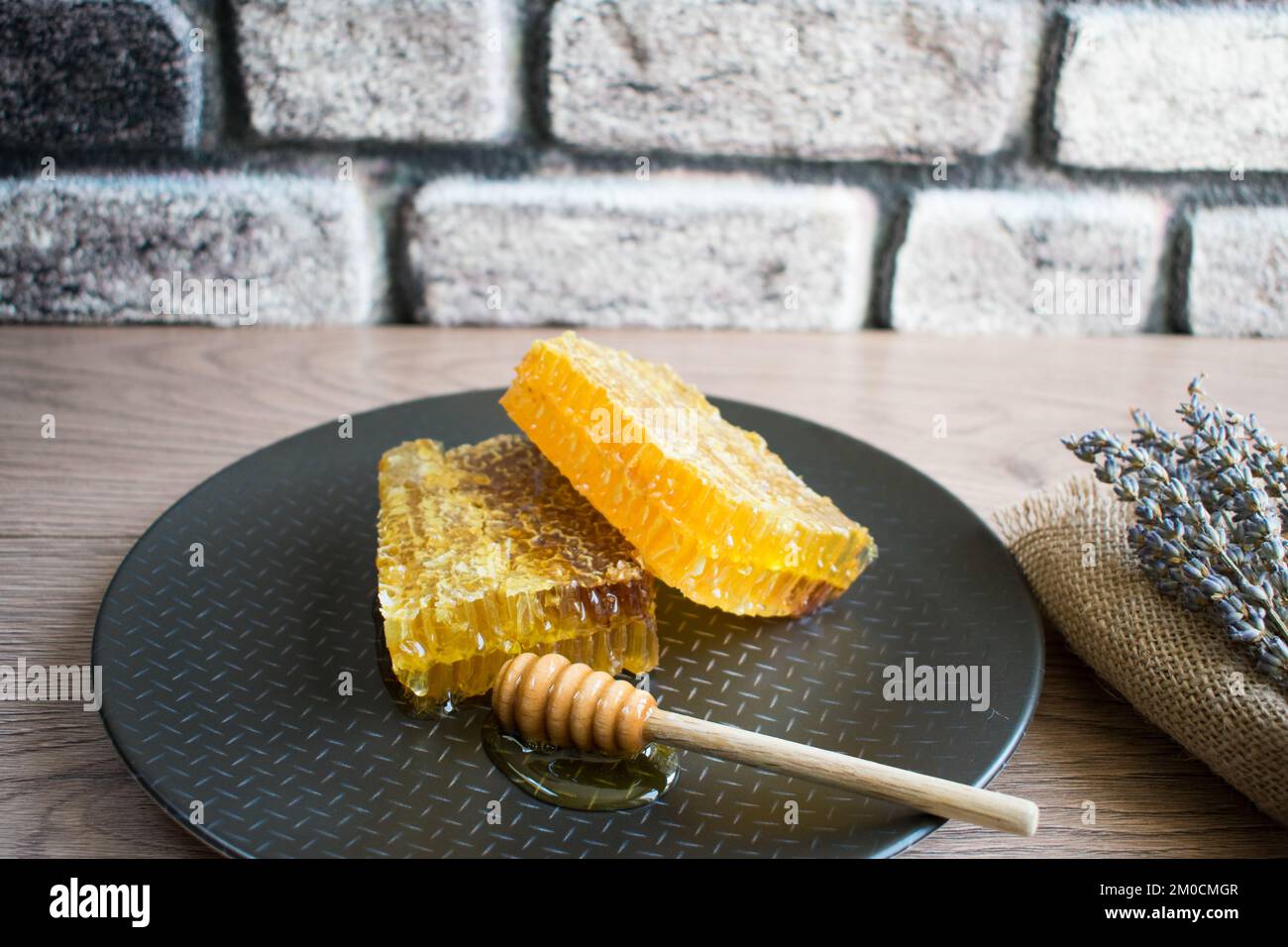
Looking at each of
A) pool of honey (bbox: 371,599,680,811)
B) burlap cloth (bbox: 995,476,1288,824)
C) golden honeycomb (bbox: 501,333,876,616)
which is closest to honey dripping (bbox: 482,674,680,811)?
pool of honey (bbox: 371,599,680,811)

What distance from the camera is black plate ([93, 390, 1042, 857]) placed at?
0.67 m

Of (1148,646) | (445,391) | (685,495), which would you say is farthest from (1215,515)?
(445,391)

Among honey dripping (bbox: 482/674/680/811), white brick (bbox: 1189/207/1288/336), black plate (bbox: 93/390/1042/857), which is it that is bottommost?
honey dripping (bbox: 482/674/680/811)

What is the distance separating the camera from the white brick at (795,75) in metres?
1.35

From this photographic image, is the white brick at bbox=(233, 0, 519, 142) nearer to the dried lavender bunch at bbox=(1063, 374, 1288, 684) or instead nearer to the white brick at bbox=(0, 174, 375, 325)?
the white brick at bbox=(0, 174, 375, 325)

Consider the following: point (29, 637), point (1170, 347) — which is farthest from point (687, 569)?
point (1170, 347)

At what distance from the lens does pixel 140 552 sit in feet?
2.93

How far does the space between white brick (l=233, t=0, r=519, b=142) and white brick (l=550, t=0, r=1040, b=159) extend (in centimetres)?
8

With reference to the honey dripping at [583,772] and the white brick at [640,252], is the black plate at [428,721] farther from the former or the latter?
the white brick at [640,252]

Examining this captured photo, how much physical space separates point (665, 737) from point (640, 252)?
86 cm

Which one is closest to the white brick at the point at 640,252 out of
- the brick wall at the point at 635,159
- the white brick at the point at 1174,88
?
the brick wall at the point at 635,159

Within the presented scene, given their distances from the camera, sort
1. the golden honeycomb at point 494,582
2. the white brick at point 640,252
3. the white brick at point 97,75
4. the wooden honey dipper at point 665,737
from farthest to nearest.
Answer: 1. the white brick at point 640,252
2. the white brick at point 97,75
3. the golden honeycomb at point 494,582
4. the wooden honey dipper at point 665,737

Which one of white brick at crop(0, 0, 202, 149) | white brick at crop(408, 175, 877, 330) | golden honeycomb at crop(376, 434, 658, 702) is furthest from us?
white brick at crop(408, 175, 877, 330)
